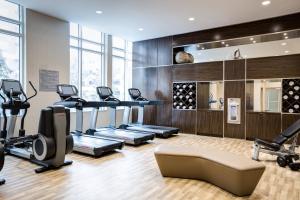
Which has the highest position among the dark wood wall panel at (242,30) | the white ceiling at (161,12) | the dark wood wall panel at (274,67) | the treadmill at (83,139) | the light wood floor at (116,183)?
the white ceiling at (161,12)

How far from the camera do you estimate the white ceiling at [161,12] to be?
5.38 metres

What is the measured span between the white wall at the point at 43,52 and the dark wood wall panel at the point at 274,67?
18.4 feet

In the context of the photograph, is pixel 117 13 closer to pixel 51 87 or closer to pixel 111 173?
pixel 51 87

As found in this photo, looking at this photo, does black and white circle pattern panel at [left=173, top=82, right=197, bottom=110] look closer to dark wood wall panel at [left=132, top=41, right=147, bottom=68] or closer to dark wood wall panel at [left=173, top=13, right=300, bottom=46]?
dark wood wall panel at [left=173, top=13, right=300, bottom=46]

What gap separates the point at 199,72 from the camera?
7496 millimetres

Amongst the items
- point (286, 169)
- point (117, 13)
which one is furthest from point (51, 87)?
point (286, 169)

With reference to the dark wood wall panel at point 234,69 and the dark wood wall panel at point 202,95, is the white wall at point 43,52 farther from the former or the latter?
the dark wood wall panel at point 234,69

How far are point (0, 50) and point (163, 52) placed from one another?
5088mm

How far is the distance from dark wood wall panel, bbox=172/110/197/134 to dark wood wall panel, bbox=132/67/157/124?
895 millimetres

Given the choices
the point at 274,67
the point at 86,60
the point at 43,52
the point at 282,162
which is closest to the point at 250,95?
the point at 274,67

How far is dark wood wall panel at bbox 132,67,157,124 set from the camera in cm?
859

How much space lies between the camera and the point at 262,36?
260 inches

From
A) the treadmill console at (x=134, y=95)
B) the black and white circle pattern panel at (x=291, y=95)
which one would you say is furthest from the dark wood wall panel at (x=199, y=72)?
the black and white circle pattern panel at (x=291, y=95)

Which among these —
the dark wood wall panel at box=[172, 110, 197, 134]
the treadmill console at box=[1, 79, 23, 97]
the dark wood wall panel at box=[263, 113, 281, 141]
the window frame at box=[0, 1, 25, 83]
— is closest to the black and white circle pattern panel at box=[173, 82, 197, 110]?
the dark wood wall panel at box=[172, 110, 197, 134]
